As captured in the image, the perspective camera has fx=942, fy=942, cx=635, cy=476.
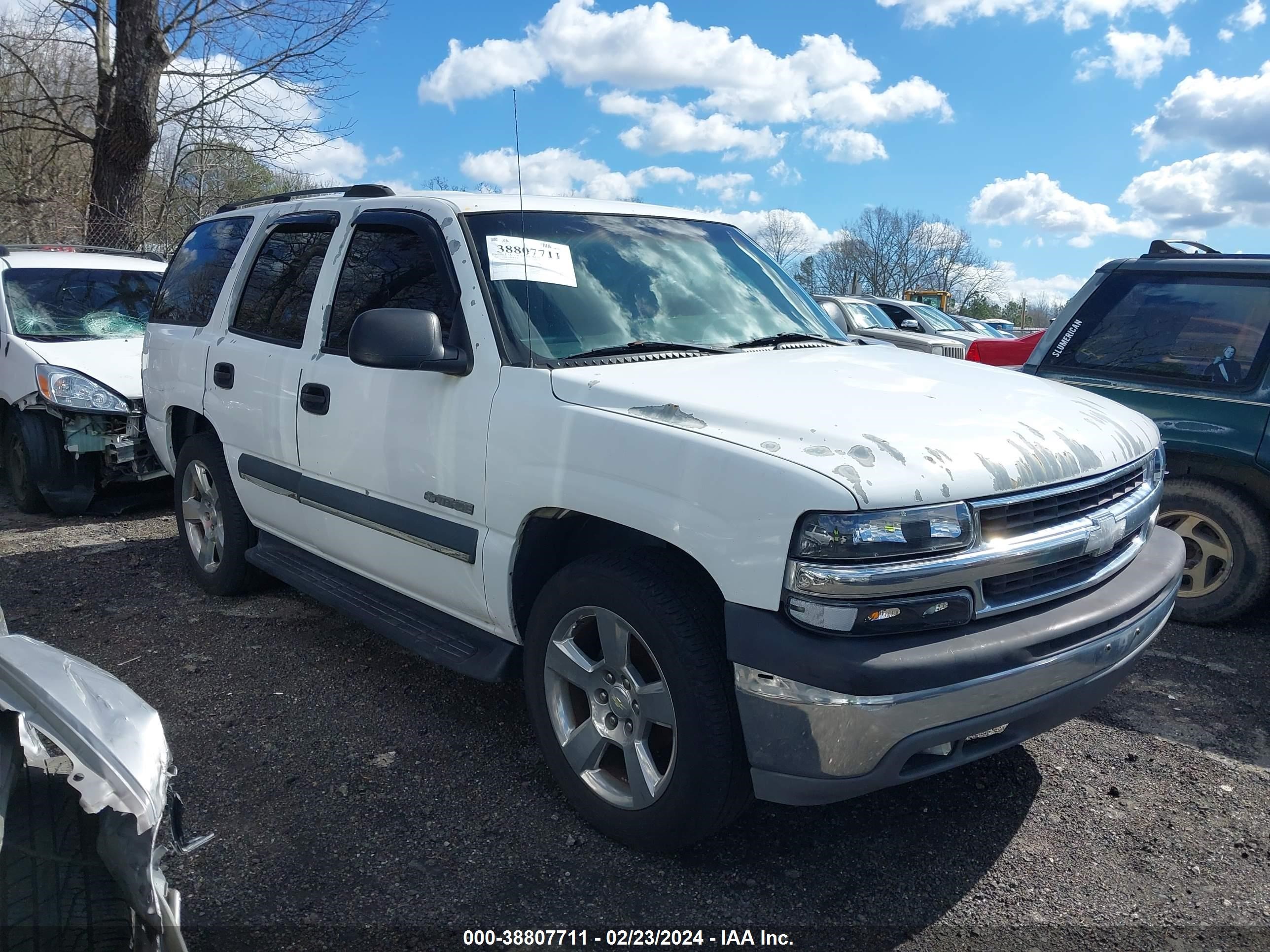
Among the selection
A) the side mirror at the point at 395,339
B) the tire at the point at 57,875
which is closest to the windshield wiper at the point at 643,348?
the side mirror at the point at 395,339

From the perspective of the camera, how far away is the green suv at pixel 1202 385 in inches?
179

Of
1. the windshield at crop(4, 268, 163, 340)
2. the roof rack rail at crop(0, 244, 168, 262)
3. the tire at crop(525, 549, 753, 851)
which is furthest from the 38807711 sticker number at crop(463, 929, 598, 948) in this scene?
the roof rack rail at crop(0, 244, 168, 262)

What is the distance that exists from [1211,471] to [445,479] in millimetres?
3780

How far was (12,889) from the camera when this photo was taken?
1545mm

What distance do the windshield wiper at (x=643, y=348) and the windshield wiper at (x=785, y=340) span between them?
13 centimetres

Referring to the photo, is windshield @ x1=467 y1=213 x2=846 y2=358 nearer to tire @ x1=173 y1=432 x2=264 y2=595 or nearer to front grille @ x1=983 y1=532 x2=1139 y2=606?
front grille @ x1=983 y1=532 x2=1139 y2=606

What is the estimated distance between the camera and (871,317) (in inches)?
615

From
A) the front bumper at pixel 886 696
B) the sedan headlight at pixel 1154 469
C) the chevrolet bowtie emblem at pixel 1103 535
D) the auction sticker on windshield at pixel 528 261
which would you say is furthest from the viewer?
the auction sticker on windshield at pixel 528 261

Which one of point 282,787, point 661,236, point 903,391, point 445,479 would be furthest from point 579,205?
point 282,787

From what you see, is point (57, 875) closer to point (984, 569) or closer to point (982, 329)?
point (984, 569)

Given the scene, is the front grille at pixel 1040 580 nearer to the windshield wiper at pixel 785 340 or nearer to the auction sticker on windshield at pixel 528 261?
the windshield wiper at pixel 785 340

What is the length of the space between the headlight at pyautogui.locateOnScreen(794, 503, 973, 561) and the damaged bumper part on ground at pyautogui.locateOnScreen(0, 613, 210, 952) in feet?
4.76

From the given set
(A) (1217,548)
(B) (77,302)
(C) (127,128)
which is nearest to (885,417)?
(A) (1217,548)

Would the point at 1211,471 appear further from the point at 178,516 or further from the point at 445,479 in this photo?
the point at 178,516
